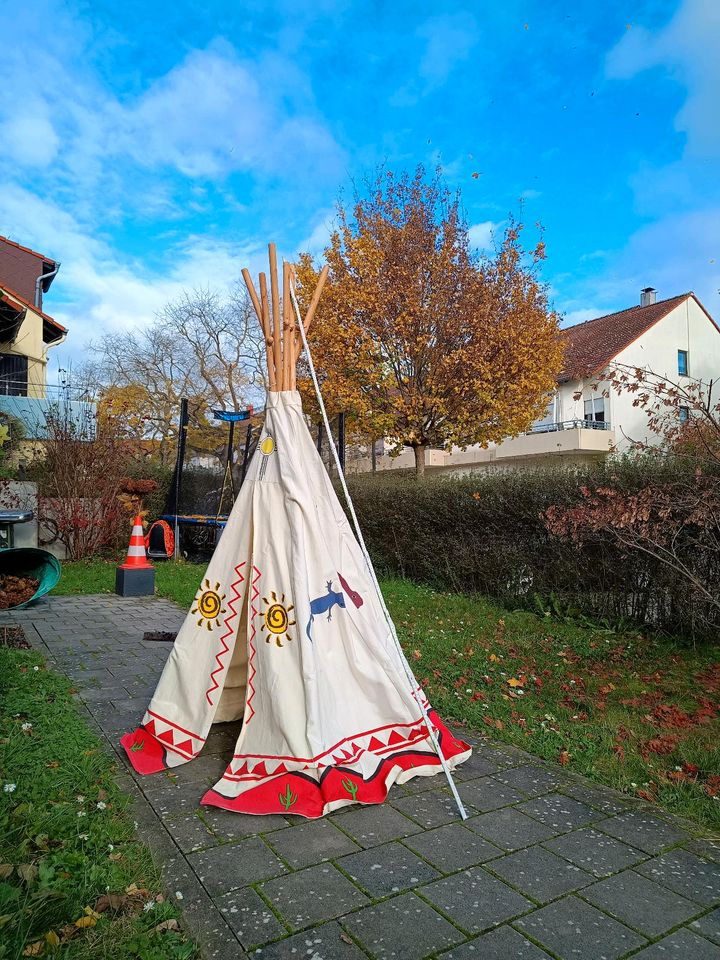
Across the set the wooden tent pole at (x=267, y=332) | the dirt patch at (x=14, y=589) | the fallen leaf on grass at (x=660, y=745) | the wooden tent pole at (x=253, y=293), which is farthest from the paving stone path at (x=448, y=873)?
the dirt patch at (x=14, y=589)

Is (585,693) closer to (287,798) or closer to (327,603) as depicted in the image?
(327,603)

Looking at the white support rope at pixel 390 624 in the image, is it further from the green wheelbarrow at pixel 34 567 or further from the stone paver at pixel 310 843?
the green wheelbarrow at pixel 34 567

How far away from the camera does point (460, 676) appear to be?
544cm

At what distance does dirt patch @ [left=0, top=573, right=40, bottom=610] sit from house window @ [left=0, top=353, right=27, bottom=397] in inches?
663

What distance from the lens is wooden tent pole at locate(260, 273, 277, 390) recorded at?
3.94 meters

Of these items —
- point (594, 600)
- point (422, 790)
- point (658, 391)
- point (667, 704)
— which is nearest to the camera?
point (422, 790)

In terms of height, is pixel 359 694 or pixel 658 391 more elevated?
pixel 658 391

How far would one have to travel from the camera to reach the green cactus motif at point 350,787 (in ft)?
10.3

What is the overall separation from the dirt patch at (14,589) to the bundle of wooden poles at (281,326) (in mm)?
5833

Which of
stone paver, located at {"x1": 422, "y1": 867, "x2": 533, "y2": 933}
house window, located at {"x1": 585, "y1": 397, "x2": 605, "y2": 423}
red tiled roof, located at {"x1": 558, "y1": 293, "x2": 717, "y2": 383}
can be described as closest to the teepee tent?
stone paver, located at {"x1": 422, "y1": 867, "x2": 533, "y2": 933}

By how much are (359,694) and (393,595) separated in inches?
220

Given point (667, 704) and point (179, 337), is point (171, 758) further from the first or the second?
point (179, 337)

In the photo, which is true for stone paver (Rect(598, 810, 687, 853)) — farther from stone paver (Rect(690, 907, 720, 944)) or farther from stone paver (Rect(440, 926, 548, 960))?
stone paver (Rect(440, 926, 548, 960))

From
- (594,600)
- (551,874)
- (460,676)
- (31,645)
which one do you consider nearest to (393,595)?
(594,600)
